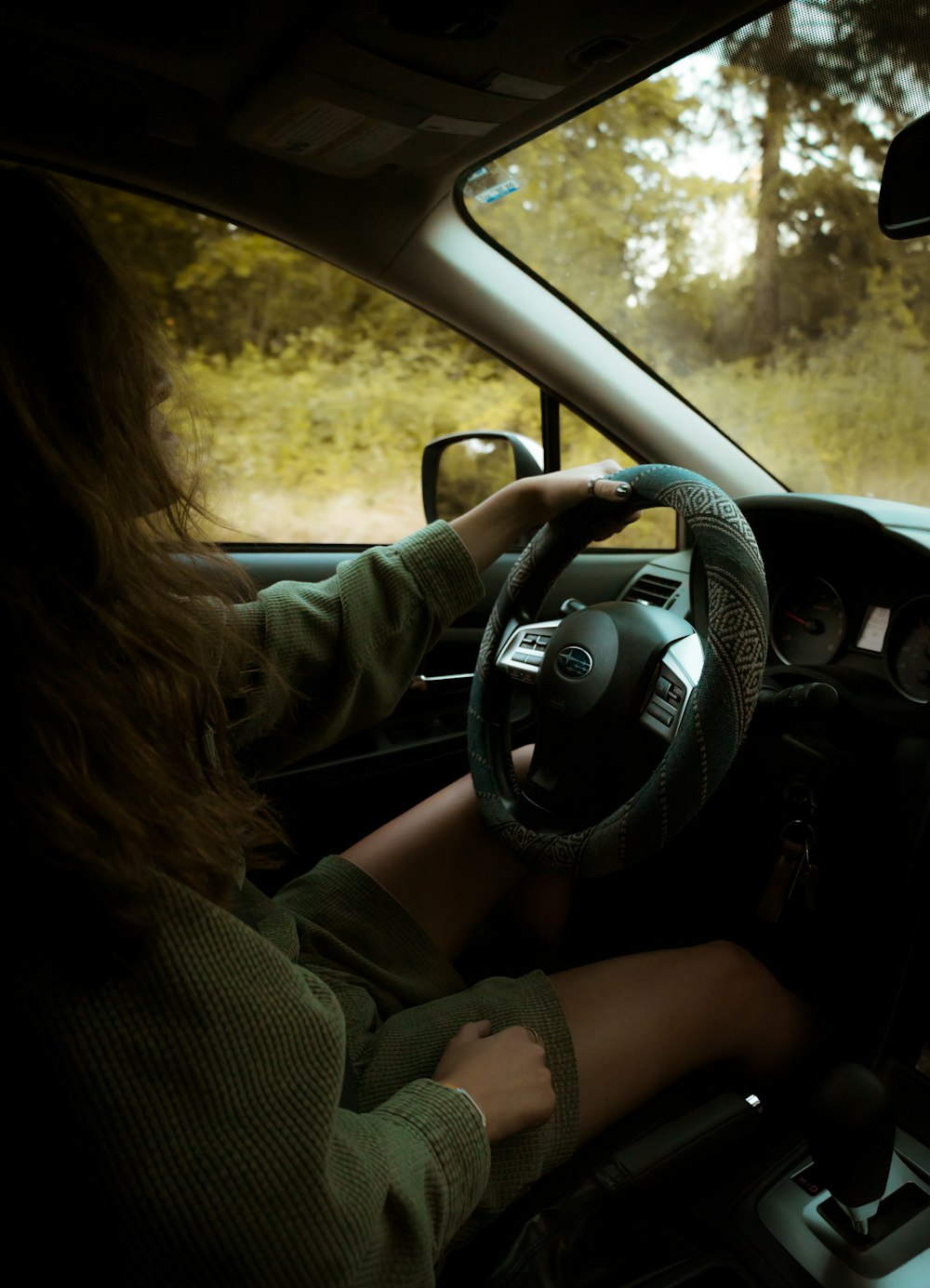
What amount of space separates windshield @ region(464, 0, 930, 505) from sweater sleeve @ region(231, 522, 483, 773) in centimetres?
87

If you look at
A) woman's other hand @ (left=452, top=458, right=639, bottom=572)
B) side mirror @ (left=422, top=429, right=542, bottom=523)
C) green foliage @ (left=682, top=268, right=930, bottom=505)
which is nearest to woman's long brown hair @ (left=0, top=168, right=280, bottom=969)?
woman's other hand @ (left=452, top=458, right=639, bottom=572)

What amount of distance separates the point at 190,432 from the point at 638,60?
90cm

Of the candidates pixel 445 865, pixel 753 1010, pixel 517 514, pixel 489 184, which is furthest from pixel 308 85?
pixel 753 1010

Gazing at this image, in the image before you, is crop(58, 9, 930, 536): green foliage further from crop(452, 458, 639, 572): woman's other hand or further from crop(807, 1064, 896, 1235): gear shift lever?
crop(807, 1064, 896, 1235): gear shift lever

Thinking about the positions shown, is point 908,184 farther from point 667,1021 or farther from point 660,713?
point 667,1021

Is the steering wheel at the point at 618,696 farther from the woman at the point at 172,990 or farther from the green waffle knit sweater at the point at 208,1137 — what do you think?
the green waffle knit sweater at the point at 208,1137

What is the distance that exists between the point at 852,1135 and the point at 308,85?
61.0 inches

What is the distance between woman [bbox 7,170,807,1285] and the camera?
66 cm

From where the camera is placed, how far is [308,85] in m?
1.41

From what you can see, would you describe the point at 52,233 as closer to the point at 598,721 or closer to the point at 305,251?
the point at 598,721

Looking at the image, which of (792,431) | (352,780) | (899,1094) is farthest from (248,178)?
(899,1094)

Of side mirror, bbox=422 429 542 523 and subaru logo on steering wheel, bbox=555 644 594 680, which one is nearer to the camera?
subaru logo on steering wheel, bbox=555 644 594 680

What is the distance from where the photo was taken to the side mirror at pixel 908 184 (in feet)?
3.94

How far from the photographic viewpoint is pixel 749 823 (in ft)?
4.91
